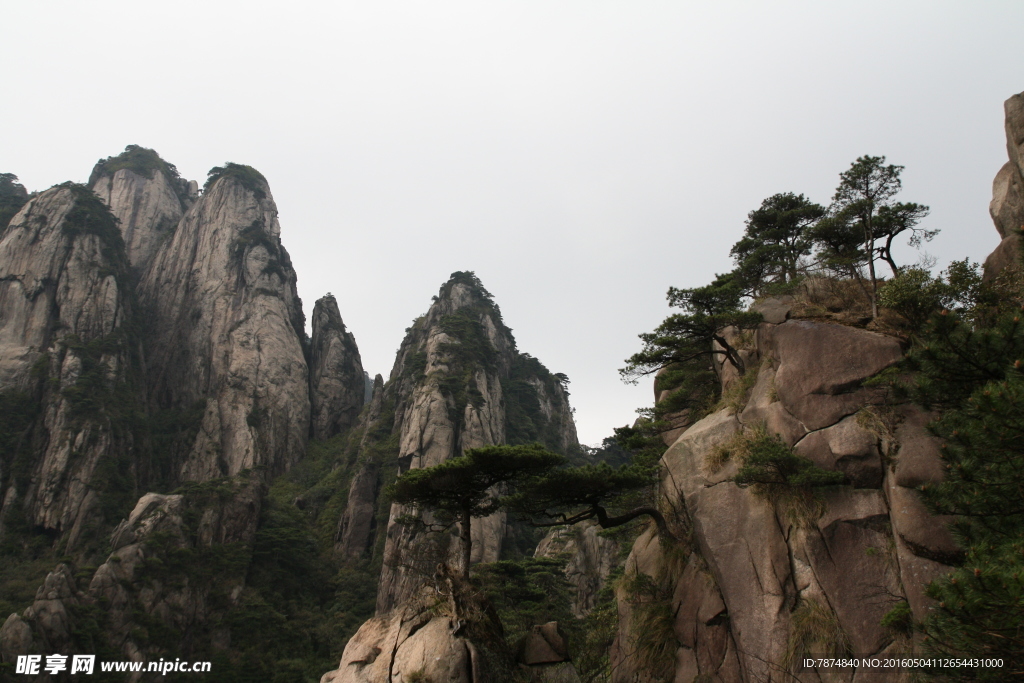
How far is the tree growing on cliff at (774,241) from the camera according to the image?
20.2 meters

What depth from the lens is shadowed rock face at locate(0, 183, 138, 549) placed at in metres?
44.7

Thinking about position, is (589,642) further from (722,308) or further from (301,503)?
(301,503)

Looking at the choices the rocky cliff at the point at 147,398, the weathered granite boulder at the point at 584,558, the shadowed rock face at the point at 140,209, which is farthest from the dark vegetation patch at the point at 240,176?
the weathered granite boulder at the point at 584,558

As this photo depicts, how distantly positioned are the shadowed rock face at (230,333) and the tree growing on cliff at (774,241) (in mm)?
49819

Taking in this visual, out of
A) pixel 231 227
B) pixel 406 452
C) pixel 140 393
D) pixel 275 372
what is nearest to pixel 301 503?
pixel 406 452

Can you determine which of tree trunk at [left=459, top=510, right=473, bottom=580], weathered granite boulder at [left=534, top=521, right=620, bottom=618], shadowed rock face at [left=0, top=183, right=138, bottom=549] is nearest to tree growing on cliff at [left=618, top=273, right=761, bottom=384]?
tree trunk at [left=459, top=510, right=473, bottom=580]

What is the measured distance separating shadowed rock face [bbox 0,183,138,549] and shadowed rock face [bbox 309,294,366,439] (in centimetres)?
1898

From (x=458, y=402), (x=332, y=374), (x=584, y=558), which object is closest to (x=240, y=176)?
(x=332, y=374)

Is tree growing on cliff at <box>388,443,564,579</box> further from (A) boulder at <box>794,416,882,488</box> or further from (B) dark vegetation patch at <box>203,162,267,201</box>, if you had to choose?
(B) dark vegetation patch at <box>203,162,267,201</box>

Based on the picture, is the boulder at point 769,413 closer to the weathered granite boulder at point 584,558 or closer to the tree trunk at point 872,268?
the tree trunk at point 872,268

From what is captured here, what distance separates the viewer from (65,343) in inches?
2024

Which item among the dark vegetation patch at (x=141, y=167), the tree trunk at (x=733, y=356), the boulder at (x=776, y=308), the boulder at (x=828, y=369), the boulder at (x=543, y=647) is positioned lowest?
the boulder at (x=543, y=647)

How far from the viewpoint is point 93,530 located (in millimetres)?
42906

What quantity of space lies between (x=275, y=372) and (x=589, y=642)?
52.6m
